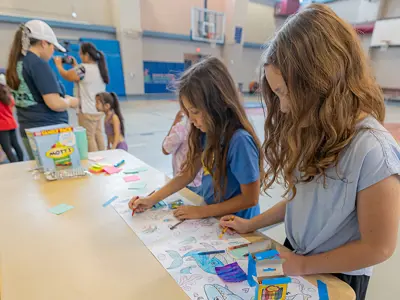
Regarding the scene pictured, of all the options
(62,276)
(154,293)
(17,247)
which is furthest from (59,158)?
(154,293)

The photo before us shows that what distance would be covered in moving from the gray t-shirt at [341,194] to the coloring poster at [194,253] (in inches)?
4.2

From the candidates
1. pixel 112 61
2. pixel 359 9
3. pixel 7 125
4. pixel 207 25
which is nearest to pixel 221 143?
pixel 7 125

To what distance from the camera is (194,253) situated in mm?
623

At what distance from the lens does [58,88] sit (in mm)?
1486

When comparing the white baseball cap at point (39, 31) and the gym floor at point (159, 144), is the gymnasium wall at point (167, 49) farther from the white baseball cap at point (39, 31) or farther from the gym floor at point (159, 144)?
the white baseball cap at point (39, 31)

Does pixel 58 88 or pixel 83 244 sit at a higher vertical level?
pixel 58 88

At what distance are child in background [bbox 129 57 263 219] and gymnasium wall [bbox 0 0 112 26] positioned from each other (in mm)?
6022

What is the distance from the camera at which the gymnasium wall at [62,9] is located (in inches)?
202

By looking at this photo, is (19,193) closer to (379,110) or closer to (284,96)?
(284,96)

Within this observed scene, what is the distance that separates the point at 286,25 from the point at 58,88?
1.37m

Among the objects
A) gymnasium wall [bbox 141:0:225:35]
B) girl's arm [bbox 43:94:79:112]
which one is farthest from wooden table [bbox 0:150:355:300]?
gymnasium wall [bbox 141:0:225:35]

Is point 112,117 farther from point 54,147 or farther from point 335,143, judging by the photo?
point 335,143

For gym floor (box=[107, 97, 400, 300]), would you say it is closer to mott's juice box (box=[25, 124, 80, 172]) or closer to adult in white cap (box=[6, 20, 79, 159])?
mott's juice box (box=[25, 124, 80, 172])

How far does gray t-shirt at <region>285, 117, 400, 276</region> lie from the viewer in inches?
18.2
